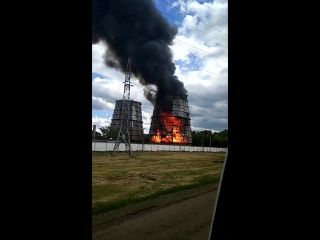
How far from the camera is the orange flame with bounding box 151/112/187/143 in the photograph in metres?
30.0

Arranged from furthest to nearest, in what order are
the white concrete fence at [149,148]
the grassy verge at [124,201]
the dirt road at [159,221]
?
the white concrete fence at [149,148], the grassy verge at [124,201], the dirt road at [159,221]

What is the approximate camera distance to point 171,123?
3166 centimetres

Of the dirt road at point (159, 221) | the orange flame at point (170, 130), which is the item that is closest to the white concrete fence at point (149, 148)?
the orange flame at point (170, 130)

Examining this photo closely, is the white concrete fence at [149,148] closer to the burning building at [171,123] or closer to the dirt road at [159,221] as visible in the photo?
the burning building at [171,123]

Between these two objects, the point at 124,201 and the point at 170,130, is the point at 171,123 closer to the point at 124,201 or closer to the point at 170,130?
the point at 170,130

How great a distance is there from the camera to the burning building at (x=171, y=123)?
30.6 metres

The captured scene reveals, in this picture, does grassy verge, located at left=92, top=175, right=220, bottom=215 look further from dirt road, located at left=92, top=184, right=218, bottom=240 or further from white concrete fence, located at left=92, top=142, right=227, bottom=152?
white concrete fence, located at left=92, top=142, right=227, bottom=152

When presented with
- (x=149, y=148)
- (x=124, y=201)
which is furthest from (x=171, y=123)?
(x=124, y=201)

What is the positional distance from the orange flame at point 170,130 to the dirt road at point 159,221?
2390cm
